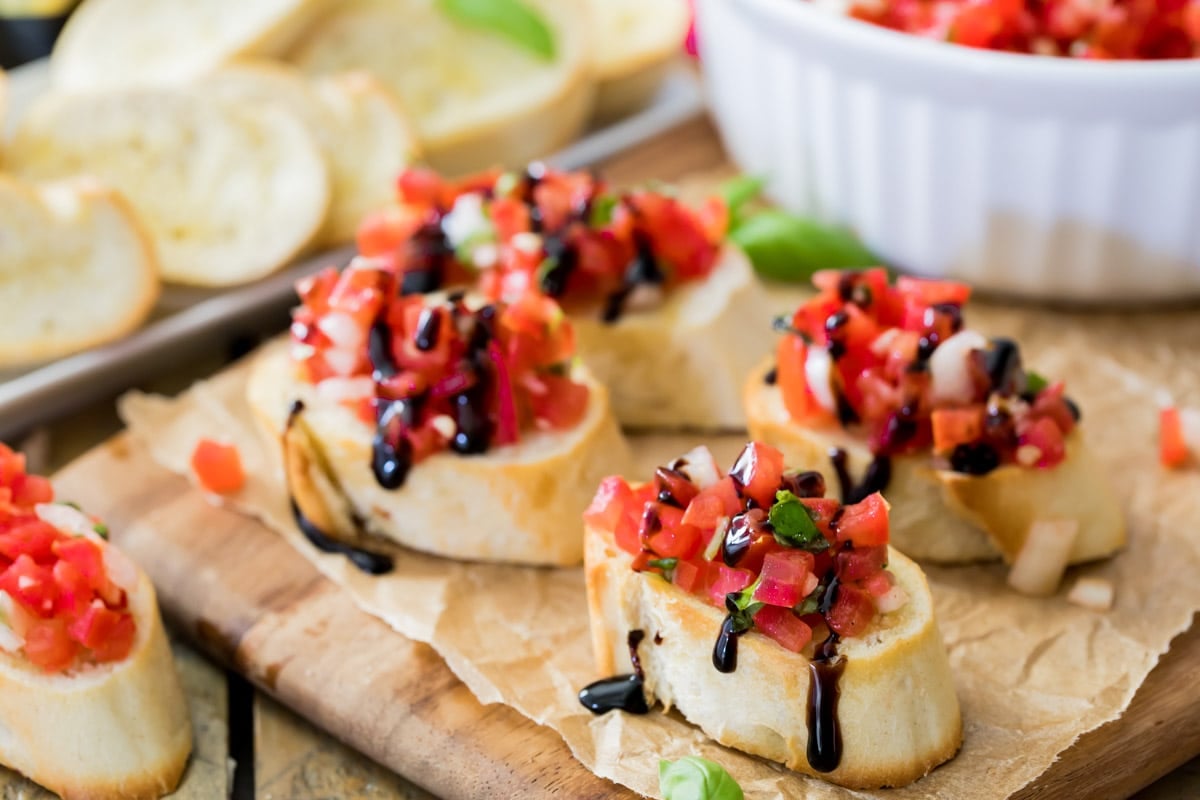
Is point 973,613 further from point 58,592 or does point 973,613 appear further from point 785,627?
point 58,592

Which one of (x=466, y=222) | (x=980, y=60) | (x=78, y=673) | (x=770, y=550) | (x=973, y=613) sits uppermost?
(x=980, y=60)

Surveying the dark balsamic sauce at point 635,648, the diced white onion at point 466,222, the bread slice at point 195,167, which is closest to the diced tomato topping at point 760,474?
the dark balsamic sauce at point 635,648

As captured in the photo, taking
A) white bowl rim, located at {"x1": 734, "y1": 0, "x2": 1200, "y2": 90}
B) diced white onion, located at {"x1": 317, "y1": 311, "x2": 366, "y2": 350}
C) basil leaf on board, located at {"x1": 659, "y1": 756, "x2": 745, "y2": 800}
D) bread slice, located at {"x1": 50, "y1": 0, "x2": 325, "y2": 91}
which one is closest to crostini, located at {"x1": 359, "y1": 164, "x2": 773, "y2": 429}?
diced white onion, located at {"x1": 317, "y1": 311, "x2": 366, "y2": 350}

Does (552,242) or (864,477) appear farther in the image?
(552,242)

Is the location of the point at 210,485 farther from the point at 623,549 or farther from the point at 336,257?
the point at 623,549

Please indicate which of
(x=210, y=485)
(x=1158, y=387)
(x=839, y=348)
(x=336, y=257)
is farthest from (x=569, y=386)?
(x=1158, y=387)

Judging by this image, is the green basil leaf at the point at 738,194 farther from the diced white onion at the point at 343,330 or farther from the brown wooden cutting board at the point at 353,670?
the brown wooden cutting board at the point at 353,670

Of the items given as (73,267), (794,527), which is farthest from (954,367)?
(73,267)
